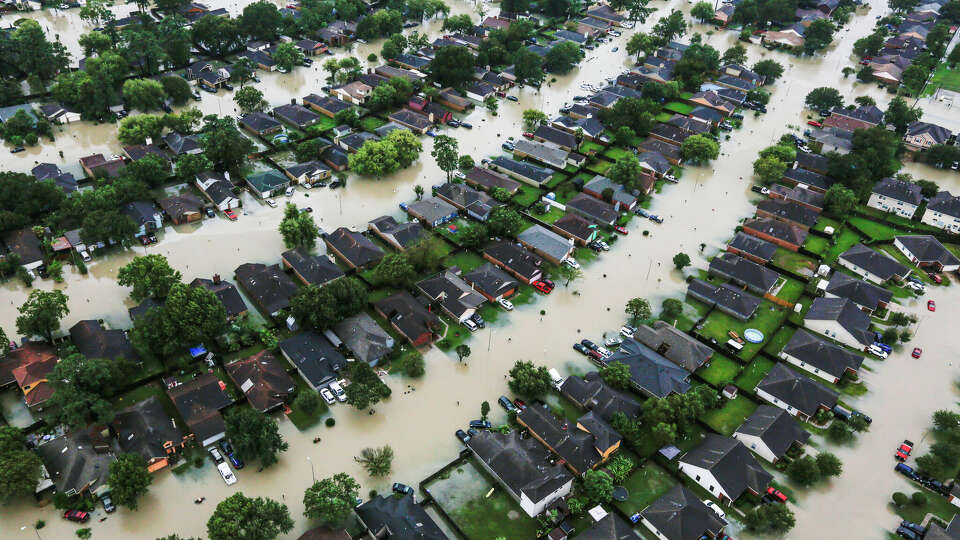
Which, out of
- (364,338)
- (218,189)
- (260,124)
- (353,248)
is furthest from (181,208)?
(364,338)

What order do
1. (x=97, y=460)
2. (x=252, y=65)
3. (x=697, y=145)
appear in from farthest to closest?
(x=252, y=65) < (x=697, y=145) < (x=97, y=460)

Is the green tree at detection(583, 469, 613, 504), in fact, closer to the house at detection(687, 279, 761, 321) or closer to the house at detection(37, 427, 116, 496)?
the house at detection(687, 279, 761, 321)

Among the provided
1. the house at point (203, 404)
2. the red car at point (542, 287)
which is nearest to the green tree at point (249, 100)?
the house at point (203, 404)

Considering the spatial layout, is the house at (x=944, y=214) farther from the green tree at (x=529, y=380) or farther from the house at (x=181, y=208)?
the house at (x=181, y=208)

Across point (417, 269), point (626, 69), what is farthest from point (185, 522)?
point (626, 69)

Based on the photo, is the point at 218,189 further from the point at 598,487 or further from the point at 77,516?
the point at 598,487

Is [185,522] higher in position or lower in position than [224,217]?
lower

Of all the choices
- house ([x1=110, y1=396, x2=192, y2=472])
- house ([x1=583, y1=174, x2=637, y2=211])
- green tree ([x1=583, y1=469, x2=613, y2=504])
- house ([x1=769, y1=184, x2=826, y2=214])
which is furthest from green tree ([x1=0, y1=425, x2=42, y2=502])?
house ([x1=769, y1=184, x2=826, y2=214])

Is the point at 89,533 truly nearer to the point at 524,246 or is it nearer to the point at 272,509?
the point at 272,509
